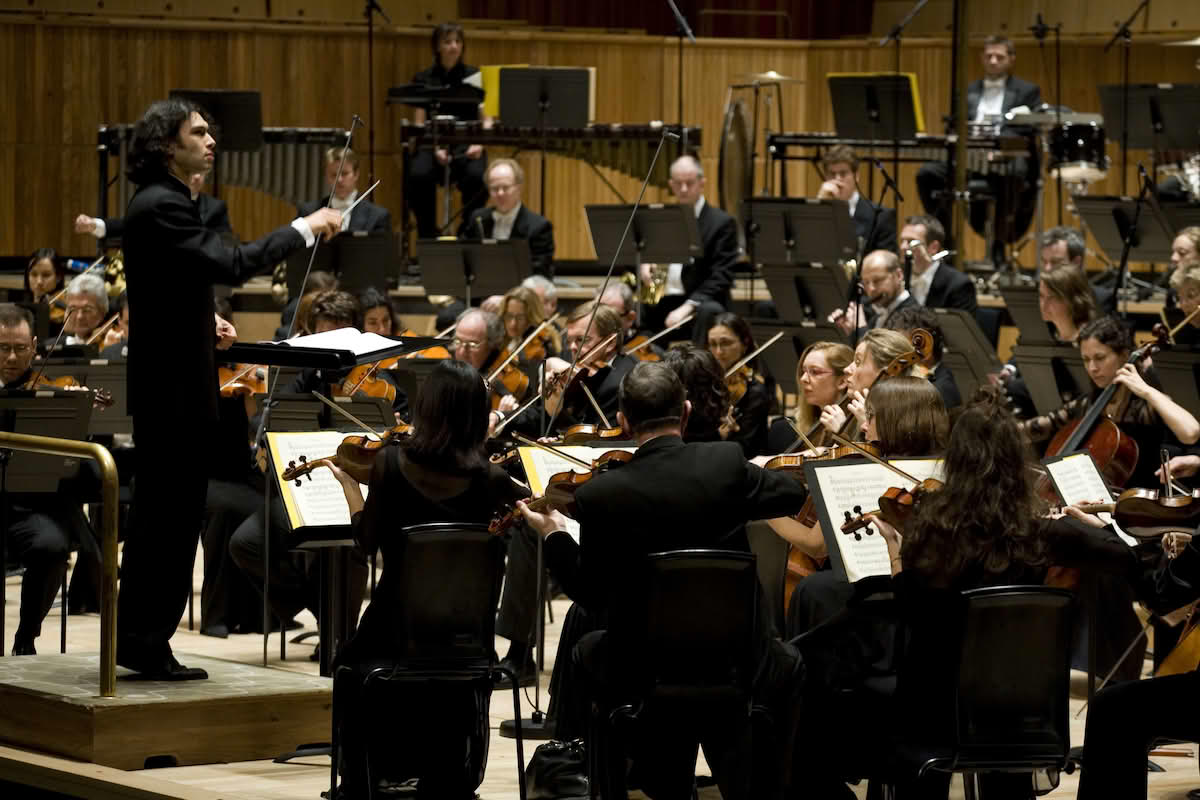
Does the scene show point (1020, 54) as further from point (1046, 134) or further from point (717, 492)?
point (717, 492)

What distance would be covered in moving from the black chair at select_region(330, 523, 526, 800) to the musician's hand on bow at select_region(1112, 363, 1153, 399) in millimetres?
2492

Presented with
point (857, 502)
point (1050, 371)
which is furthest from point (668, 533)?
point (1050, 371)

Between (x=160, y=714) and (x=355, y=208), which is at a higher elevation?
(x=355, y=208)

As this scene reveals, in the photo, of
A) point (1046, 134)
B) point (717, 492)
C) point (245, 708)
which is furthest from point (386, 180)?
point (717, 492)

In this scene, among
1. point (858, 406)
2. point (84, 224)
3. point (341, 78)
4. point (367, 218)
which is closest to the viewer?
point (858, 406)

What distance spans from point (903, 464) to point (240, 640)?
3.12 m

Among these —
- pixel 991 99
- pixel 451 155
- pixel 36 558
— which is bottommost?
pixel 36 558

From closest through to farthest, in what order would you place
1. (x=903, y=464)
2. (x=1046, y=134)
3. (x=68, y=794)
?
(x=903, y=464)
(x=68, y=794)
(x=1046, y=134)

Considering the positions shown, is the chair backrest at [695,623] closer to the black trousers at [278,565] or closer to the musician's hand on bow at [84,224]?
the black trousers at [278,565]

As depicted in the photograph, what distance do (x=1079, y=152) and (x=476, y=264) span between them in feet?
12.5

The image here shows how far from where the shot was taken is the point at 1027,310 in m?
7.32

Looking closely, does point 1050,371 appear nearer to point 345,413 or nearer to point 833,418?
point 833,418

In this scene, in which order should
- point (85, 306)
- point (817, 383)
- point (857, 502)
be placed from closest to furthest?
point (857, 502) < point (817, 383) < point (85, 306)

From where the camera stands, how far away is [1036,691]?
360 cm
